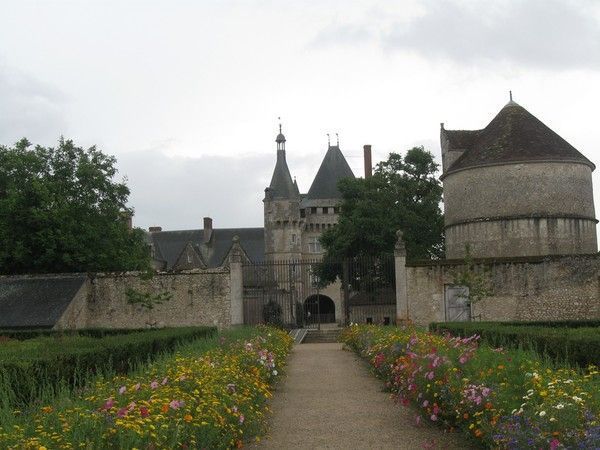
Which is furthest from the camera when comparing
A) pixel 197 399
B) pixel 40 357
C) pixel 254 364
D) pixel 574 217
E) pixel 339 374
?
pixel 574 217

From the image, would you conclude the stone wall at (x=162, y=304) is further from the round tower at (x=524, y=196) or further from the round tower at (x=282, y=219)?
the round tower at (x=282, y=219)

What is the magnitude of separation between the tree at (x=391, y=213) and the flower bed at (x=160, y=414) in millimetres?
28563

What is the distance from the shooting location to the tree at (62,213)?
95.0ft

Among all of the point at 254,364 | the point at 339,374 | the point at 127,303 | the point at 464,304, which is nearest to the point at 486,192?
the point at 464,304

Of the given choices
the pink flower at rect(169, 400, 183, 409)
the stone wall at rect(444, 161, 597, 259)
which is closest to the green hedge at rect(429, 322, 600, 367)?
the pink flower at rect(169, 400, 183, 409)

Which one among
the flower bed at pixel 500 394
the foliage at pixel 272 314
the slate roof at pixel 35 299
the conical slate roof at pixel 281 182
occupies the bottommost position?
the flower bed at pixel 500 394

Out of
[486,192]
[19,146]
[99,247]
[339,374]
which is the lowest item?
[339,374]

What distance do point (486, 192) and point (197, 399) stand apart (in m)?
26.1

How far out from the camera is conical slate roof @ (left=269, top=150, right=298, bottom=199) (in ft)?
206

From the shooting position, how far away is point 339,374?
564 inches

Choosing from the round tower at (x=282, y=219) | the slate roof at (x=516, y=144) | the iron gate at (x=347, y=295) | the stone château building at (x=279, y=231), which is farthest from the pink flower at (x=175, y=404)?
the round tower at (x=282, y=219)

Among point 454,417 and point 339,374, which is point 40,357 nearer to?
point 454,417

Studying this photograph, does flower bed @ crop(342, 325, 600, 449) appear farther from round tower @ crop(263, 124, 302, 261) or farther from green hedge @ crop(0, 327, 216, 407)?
round tower @ crop(263, 124, 302, 261)

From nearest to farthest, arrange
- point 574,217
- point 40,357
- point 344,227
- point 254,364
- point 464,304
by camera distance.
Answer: point 40,357
point 254,364
point 464,304
point 574,217
point 344,227
